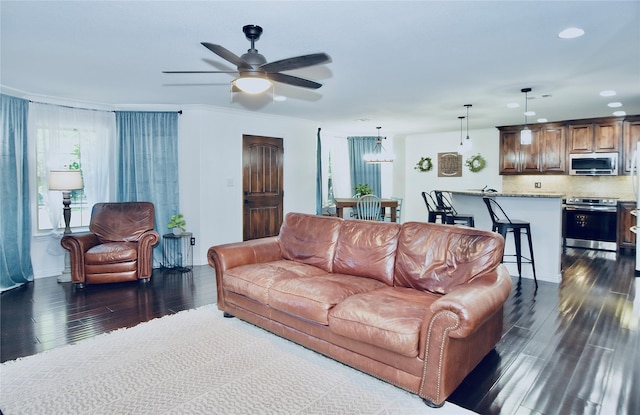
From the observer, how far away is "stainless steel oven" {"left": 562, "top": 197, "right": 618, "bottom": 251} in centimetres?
682

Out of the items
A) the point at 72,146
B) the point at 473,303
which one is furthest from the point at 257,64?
the point at 72,146

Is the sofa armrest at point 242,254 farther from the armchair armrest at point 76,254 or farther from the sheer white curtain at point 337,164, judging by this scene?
the sheer white curtain at point 337,164

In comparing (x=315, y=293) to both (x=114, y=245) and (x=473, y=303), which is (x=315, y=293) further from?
(x=114, y=245)

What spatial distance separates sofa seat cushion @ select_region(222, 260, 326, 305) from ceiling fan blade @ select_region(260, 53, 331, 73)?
1.65m

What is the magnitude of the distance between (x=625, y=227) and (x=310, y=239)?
616 centimetres

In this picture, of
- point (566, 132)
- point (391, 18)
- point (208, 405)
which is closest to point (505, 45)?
point (391, 18)

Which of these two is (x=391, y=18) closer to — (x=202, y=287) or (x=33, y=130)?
(x=202, y=287)

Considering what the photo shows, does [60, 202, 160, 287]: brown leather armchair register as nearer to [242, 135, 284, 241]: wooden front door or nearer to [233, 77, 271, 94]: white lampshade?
[242, 135, 284, 241]: wooden front door

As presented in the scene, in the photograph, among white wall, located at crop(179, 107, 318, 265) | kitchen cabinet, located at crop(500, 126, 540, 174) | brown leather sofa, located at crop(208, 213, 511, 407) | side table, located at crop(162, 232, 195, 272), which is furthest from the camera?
kitchen cabinet, located at crop(500, 126, 540, 174)

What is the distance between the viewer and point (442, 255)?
2.90m

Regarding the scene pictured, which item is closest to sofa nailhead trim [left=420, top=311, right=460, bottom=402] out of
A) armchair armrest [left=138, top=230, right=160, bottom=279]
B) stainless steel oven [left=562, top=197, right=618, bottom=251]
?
armchair armrest [left=138, top=230, right=160, bottom=279]

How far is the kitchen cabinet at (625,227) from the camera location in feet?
21.9

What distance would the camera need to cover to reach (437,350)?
2.12 m

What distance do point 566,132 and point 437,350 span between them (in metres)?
7.08
